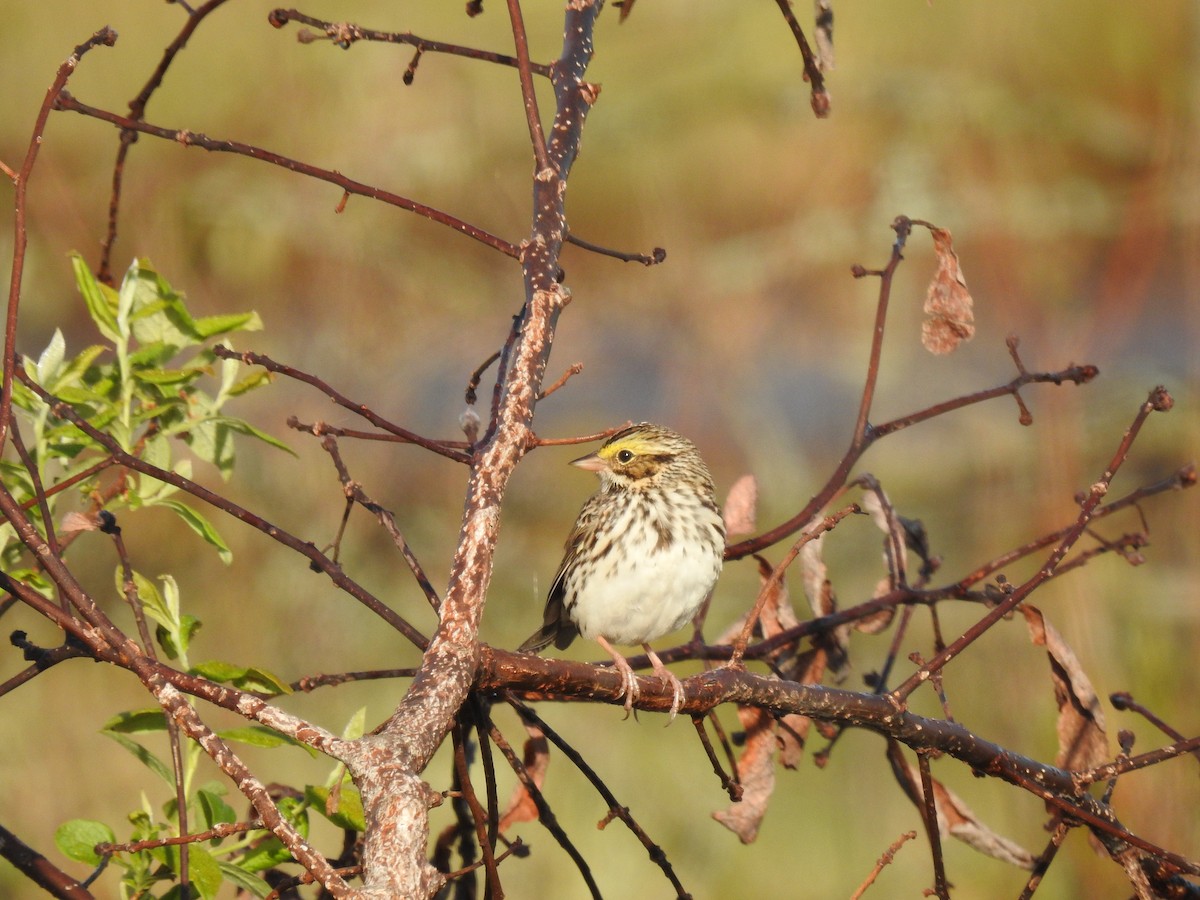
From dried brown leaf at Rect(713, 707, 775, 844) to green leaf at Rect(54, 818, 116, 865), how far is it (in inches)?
33.7

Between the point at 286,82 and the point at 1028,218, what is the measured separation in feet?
14.2

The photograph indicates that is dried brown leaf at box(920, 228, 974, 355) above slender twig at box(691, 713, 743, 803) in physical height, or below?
above

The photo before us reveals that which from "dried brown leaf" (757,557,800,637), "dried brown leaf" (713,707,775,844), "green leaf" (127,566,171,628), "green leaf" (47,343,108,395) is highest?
"dried brown leaf" (757,557,800,637)

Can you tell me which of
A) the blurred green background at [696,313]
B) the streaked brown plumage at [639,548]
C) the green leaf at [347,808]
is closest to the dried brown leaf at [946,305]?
the streaked brown plumage at [639,548]

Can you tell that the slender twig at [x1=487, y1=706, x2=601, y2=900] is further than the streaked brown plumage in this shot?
No

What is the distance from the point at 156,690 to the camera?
101cm

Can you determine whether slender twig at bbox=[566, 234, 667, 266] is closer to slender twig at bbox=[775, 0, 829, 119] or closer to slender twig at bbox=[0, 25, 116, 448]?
slender twig at bbox=[775, 0, 829, 119]

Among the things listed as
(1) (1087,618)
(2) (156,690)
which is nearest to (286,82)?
(1) (1087,618)

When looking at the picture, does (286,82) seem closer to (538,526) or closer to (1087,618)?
(538,526)

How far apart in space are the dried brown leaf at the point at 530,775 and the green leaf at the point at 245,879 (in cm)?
46

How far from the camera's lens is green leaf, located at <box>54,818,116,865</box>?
147cm

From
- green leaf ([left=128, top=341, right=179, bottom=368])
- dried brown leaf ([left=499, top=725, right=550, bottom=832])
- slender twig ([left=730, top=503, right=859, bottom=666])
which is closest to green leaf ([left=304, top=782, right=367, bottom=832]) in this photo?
dried brown leaf ([left=499, top=725, right=550, bottom=832])

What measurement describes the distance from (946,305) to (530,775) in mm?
845

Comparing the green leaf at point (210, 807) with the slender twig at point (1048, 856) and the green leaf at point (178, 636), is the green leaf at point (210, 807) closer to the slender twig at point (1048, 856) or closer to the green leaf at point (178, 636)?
the green leaf at point (178, 636)
